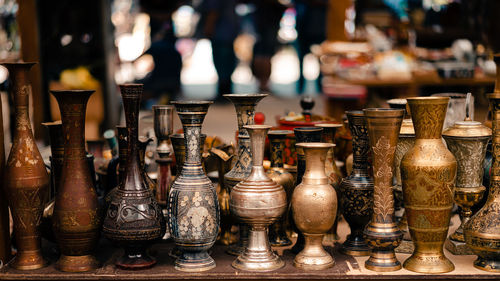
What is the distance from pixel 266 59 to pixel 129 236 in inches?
298

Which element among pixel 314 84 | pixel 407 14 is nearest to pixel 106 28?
pixel 407 14

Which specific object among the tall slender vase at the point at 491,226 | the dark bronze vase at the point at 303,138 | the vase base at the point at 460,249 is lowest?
the vase base at the point at 460,249

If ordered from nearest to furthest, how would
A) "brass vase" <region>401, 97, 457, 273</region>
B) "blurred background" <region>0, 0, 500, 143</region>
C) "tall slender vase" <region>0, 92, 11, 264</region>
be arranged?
1. "brass vase" <region>401, 97, 457, 273</region>
2. "tall slender vase" <region>0, 92, 11, 264</region>
3. "blurred background" <region>0, 0, 500, 143</region>

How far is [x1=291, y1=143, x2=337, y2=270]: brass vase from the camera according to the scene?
5.56ft

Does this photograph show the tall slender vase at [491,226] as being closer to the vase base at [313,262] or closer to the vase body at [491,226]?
the vase body at [491,226]

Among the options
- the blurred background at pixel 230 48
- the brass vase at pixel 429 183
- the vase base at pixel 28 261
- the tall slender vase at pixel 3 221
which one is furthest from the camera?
the blurred background at pixel 230 48

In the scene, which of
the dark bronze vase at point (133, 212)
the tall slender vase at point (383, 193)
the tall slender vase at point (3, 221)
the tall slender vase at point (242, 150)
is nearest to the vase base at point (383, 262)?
the tall slender vase at point (383, 193)

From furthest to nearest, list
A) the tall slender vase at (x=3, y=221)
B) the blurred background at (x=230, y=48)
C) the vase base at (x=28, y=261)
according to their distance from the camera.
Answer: the blurred background at (x=230, y=48) → the tall slender vase at (x=3, y=221) → the vase base at (x=28, y=261)

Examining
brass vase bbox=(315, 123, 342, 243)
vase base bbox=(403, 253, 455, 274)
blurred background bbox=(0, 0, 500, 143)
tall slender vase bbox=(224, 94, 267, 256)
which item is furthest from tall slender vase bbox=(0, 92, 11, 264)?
blurred background bbox=(0, 0, 500, 143)

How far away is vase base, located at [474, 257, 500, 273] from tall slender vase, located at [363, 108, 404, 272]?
23 centimetres

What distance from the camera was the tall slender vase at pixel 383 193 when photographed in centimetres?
170

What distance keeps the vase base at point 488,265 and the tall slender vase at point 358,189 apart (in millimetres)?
326

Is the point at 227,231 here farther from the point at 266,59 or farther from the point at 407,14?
the point at 266,59

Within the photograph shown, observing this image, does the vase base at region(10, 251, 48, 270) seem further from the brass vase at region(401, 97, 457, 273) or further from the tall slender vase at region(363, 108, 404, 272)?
the brass vase at region(401, 97, 457, 273)
